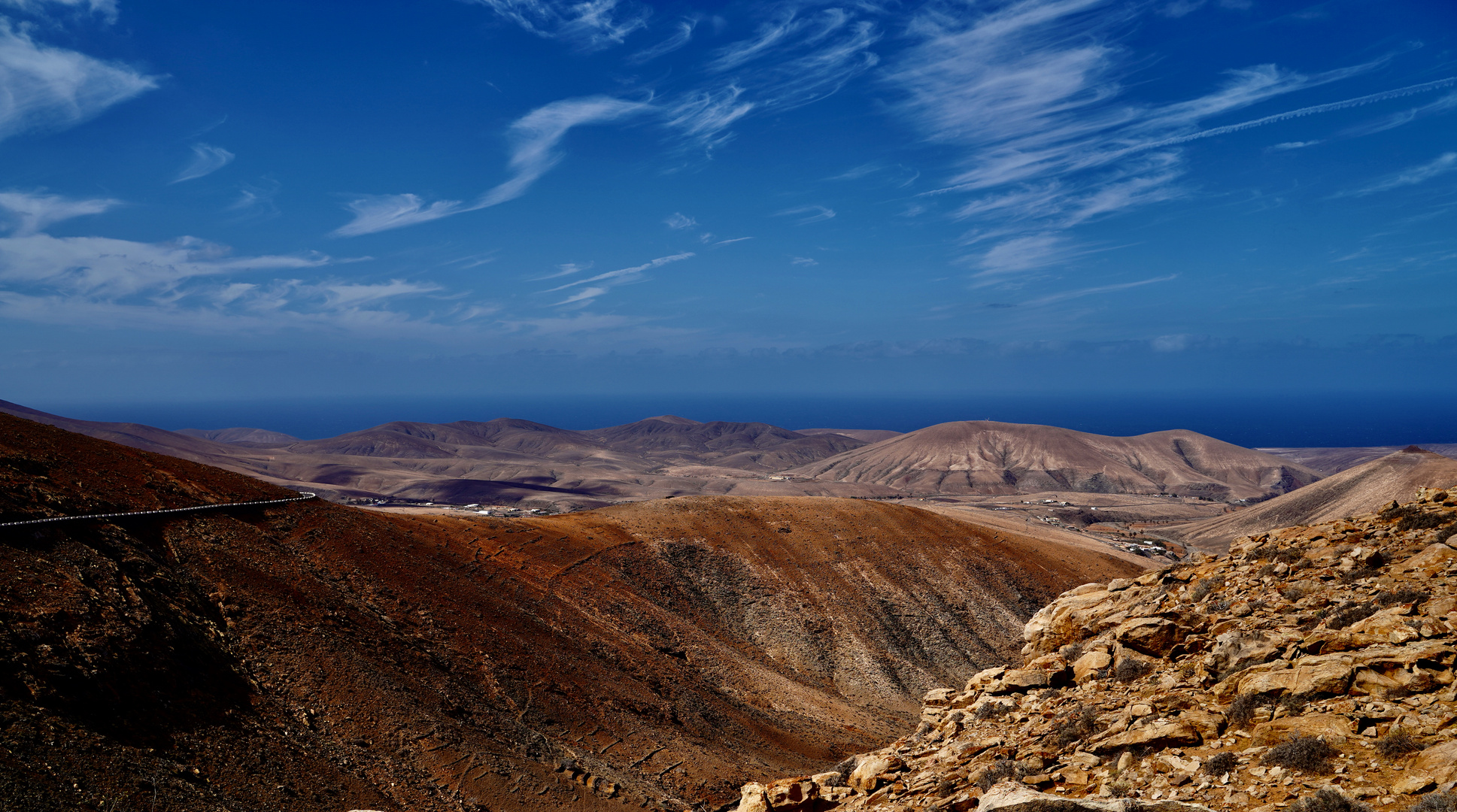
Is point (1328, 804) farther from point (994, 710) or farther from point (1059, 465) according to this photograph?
point (1059, 465)

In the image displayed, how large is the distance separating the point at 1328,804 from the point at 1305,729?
1634 millimetres

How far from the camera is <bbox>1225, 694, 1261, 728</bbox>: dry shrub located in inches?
353

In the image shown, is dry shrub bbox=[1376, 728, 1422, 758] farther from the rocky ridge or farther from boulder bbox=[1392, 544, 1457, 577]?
boulder bbox=[1392, 544, 1457, 577]

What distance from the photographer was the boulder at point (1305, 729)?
7934 millimetres

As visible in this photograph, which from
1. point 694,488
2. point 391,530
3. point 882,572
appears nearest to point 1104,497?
point 694,488

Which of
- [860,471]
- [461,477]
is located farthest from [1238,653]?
[461,477]

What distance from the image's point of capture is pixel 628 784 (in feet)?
75.5

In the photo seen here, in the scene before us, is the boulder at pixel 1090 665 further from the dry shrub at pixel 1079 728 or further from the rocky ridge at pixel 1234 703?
the dry shrub at pixel 1079 728

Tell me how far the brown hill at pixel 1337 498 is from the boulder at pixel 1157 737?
86.9m

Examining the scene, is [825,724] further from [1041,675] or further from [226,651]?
[226,651]

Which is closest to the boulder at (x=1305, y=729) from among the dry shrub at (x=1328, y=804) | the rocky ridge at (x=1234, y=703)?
the rocky ridge at (x=1234, y=703)

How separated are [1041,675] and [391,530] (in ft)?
93.2

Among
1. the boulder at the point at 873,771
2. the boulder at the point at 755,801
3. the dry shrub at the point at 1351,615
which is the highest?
the dry shrub at the point at 1351,615

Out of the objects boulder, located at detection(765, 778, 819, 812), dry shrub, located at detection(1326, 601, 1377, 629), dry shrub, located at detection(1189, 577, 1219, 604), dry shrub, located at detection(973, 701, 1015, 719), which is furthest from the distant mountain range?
dry shrub, located at detection(1326, 601, 1377, 629)
